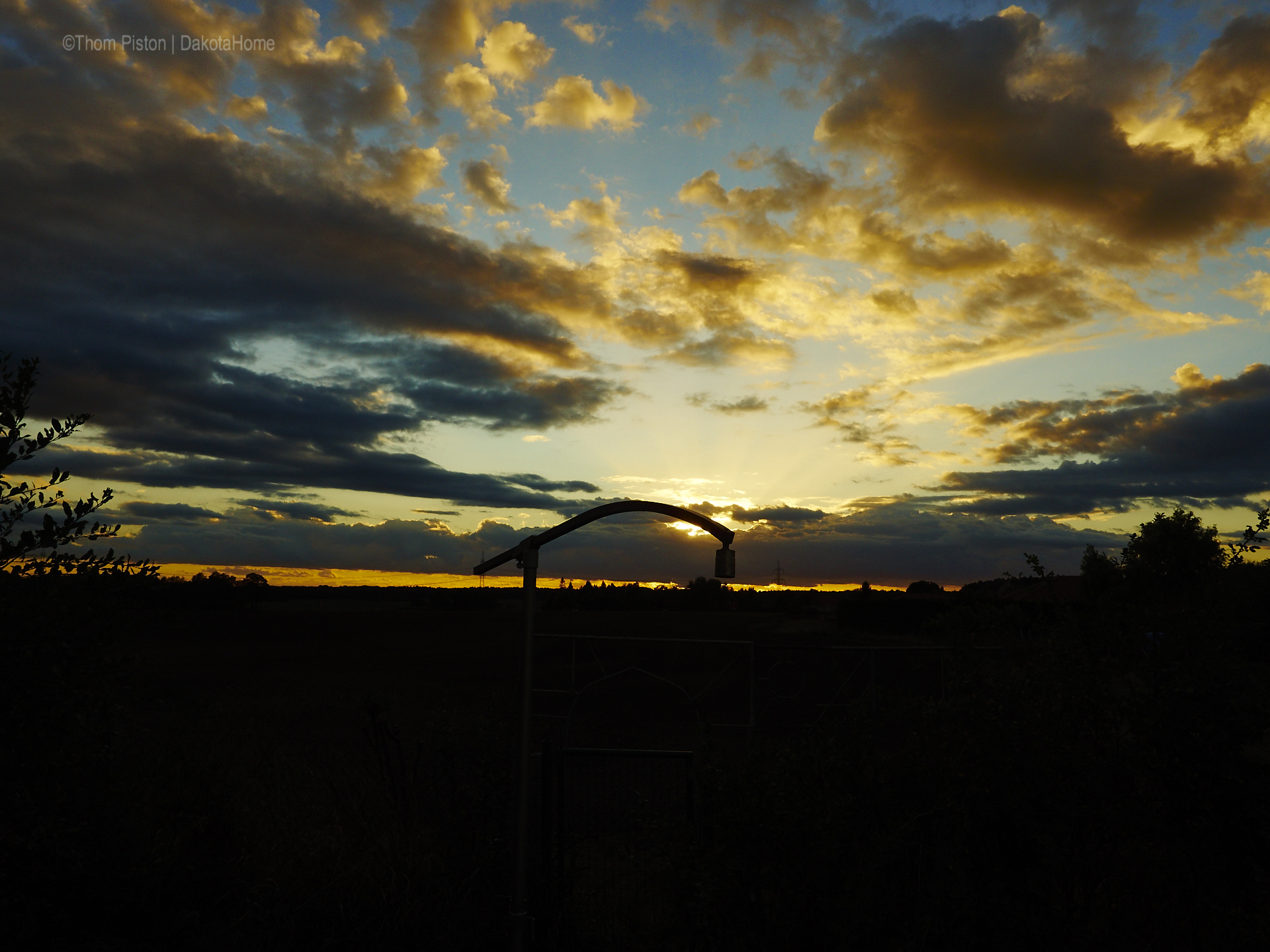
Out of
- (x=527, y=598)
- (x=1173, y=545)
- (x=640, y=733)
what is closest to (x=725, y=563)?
(x=527, y=598)

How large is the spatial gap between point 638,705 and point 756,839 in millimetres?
22794

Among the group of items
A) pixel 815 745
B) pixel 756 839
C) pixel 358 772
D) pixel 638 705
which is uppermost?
pixel 815 745

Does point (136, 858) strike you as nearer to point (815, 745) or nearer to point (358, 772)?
point (358, 772)

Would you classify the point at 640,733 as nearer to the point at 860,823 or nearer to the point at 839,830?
the point at 860,823

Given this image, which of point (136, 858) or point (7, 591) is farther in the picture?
point (136, 858)

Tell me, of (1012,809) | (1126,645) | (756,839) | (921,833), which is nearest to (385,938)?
(756,839)

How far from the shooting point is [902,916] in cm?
521

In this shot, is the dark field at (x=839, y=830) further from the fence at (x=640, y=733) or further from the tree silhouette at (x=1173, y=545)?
the tree silhouette at (x=1173, y=545)

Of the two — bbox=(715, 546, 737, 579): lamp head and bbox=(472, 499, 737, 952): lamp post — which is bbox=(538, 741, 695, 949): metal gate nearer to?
bbox=(472, 499, 737, 952): lamp post

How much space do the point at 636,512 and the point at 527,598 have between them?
111 cm

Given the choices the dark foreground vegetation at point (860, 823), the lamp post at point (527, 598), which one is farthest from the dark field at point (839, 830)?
the lamp post at point (527, 598)

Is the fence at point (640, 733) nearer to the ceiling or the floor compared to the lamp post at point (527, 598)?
nearer to the floor

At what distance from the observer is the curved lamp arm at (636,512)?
621 centimetres

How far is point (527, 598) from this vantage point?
6.34 meters
